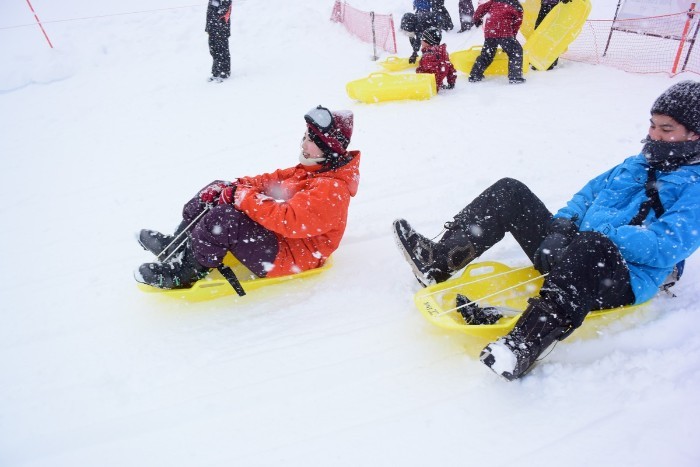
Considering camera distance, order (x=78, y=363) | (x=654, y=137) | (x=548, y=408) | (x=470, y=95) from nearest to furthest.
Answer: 1. (x=548, y=408)
2. (x=654, y=137)
3. (x=78, y=363)
4. (x=470, y=95)

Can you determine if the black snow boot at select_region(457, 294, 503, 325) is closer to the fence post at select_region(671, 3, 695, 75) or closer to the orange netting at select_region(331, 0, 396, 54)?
the fence post at select_region(671, 3, 695, 75)

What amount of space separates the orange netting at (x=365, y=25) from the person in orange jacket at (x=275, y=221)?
719cm

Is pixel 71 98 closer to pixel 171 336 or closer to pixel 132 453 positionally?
pixel 171 336

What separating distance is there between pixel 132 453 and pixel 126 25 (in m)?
11.7

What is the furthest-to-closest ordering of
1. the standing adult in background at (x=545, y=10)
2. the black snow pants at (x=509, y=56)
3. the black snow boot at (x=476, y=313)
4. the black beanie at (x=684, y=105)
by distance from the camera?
the standing adult in background at (x=545, y=10) → the black snow pants at (x=509, y=56) → the black snow boot at (x=476, y=313) → the black beanie at (x=684, y=105)

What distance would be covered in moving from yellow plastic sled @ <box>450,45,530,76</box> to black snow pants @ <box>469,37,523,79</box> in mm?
234

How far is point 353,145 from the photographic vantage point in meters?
4.76

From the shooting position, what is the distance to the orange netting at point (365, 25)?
925 cm

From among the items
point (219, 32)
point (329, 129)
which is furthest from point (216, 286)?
point (219, 32)

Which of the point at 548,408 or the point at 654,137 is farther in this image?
the point at 654,137

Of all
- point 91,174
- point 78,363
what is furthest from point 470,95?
point 78,363

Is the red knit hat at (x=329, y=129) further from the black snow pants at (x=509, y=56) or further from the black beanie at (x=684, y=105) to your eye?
the black snow pants at (x=509, y=56)

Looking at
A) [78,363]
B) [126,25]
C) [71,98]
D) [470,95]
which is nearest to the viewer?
[78,363]

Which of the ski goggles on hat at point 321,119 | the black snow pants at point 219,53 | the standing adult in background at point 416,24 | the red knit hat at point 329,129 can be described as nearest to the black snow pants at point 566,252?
the red knit hat at point 329,129
